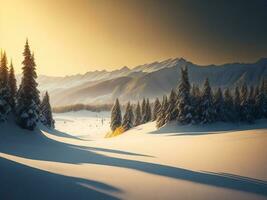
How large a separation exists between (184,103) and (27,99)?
37.0m

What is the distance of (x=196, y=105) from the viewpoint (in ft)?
203

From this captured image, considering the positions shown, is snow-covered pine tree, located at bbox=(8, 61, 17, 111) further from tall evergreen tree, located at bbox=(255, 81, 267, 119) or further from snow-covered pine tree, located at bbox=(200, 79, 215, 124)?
tall evergreen tree, located at bbox=(255, 81, 267, 119)

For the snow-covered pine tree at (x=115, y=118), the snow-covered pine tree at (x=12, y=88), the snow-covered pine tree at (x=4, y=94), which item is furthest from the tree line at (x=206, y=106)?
the snow-covered pine tree at (x=4, y=94)

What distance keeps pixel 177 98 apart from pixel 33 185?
53158 mm

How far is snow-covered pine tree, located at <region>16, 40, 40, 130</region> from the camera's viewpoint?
35.2 metres

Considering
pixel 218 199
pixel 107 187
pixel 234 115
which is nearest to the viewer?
pixel 218 199

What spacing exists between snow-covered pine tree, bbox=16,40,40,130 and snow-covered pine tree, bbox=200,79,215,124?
131ft

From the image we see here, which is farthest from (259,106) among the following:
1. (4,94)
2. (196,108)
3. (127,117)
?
(4,94)

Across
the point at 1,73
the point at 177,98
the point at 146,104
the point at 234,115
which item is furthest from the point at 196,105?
Answer: the point at 1,73

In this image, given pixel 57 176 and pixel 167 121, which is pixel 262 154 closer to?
pixel 57 176

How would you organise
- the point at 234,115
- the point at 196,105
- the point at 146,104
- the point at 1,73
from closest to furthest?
the point at 1,73 → the point at 196,105 → the point at 234,115 → the point at 146,104

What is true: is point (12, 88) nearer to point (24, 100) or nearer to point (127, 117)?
point (24, 100)

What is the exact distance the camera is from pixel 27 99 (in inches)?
1433

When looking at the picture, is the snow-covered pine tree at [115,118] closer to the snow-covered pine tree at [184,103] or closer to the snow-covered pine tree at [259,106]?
the snow-covered pine tree at [184,103]
